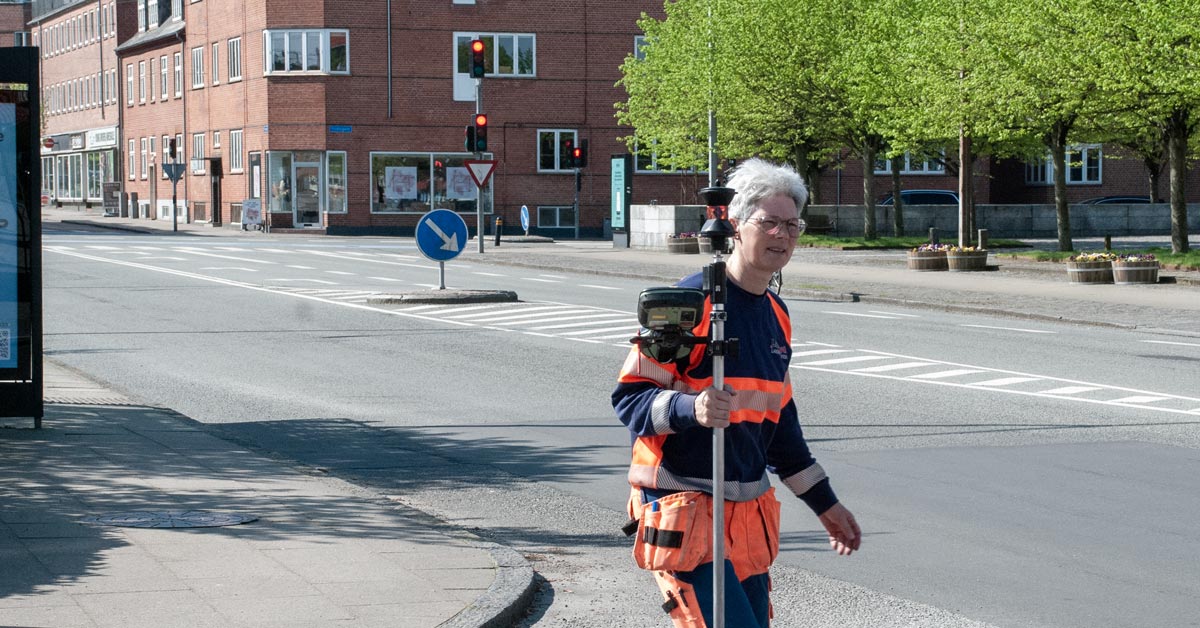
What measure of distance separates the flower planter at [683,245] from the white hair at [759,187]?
3612 centimetres

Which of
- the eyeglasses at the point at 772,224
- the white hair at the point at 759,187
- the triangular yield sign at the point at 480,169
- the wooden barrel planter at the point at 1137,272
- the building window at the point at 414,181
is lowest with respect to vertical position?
the wooden barrel planter at the point at 1137,272

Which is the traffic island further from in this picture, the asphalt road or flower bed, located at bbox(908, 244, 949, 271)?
flower bed, located at bbox(908, 244, 949, 271)

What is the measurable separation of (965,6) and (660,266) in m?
8.16

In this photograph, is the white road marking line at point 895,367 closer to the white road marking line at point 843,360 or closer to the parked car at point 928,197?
the white road marking line at point 843,360

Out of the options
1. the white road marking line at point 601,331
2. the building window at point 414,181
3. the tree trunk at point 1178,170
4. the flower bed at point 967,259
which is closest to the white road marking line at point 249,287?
the white road marking line at point 601,331

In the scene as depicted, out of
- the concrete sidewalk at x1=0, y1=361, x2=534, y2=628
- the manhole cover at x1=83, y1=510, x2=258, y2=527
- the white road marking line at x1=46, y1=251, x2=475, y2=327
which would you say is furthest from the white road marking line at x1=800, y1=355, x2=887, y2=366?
Answer: the manhole cover at x1=83, y1=510, x2=258, y2=527

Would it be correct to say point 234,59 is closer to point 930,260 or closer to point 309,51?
point 309,51

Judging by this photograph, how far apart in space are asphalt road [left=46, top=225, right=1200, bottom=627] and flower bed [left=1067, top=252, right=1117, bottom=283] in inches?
207

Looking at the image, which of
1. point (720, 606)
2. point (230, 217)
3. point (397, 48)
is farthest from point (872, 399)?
point (230, 217)

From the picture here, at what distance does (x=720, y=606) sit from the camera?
3830 millimetres

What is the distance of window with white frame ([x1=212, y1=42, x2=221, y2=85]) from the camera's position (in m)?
61.9

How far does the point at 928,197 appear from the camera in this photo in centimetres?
6084

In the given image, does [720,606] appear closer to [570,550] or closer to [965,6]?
[570,550]

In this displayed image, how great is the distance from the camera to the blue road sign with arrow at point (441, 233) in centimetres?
2202
